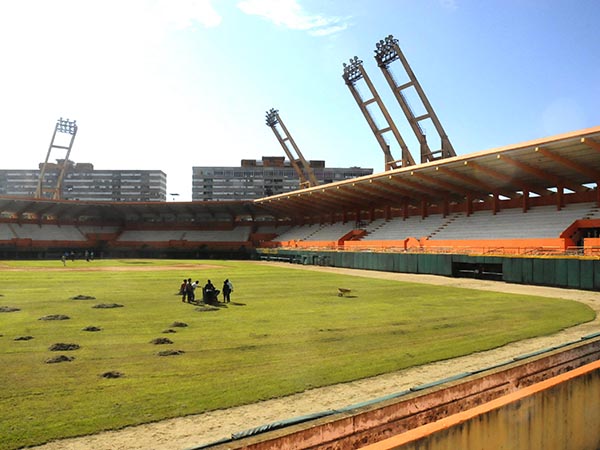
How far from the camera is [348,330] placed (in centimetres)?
1564

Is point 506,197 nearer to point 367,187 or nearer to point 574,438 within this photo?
point 367,187

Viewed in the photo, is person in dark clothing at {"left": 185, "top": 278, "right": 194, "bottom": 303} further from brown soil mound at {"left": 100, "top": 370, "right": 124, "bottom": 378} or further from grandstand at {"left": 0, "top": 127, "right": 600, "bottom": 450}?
grandstand at {"left": 0, "top": 127, "right": 600, "bottom": 450}

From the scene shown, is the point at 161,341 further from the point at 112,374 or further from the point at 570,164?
the point at 570,164

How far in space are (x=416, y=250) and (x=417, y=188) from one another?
29.2ft

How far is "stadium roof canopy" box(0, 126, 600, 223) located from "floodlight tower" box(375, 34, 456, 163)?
31.0ft

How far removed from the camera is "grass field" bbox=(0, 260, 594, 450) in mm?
8633

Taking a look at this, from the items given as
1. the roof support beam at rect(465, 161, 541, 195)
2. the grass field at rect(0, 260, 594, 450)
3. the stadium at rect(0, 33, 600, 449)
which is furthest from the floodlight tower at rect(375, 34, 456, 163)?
the grass field at rect(0, 260, 594, 450)

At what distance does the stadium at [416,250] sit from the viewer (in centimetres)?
644

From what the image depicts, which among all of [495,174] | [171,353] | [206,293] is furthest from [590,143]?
[171,353]

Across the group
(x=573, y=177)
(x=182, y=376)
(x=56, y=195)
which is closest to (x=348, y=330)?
(x=182, y=376)

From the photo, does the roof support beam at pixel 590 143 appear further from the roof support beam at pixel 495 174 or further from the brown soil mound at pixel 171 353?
the brown soil mound at pixel 171 353

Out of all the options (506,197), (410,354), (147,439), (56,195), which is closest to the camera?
(147,439)

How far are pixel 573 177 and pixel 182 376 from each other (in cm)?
3867

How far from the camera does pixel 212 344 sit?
1355cm
